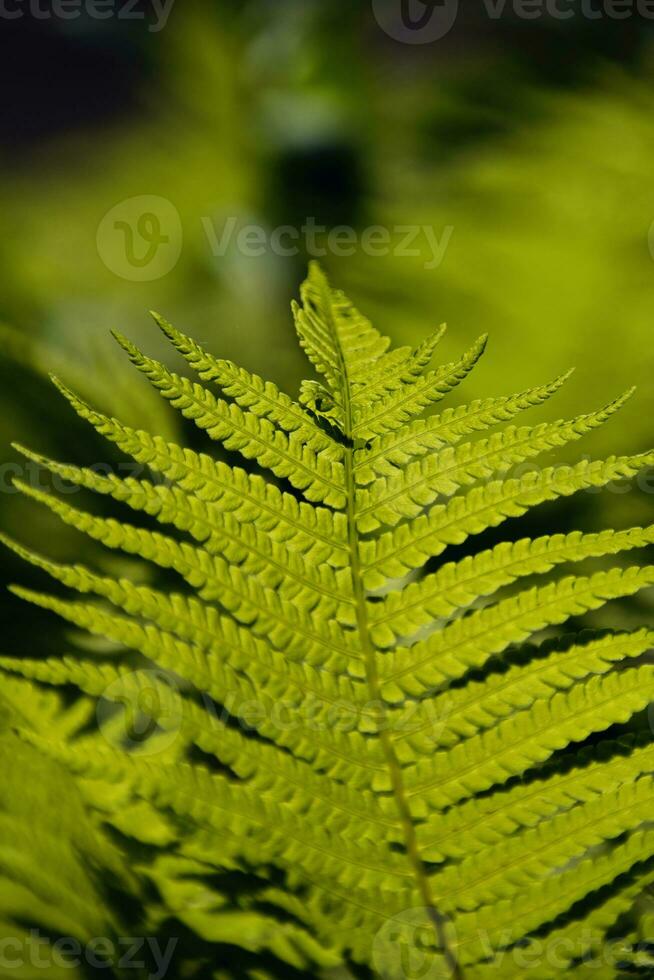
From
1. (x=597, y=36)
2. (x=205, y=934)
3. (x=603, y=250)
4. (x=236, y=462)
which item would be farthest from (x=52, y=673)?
(x=597, y=36)

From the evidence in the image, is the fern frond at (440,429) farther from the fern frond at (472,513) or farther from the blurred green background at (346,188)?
the blurred green background at (346,188)

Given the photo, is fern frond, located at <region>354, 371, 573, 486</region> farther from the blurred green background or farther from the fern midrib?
the blurred green background

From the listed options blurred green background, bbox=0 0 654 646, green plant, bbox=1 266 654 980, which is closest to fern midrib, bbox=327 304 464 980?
green plant, bbox=1 266 654 980

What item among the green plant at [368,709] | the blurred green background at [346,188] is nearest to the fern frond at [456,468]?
the green plant at [368,709]

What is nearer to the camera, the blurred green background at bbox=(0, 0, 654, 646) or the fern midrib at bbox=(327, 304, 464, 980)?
the fern midrib at bbox=(327, 304, 464, 980)

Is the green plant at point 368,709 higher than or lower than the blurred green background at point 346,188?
lower

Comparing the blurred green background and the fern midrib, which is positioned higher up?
the blurred green background

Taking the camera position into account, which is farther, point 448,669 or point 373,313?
point 373,313

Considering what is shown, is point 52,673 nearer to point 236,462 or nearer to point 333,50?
point 236,462
